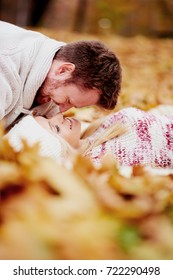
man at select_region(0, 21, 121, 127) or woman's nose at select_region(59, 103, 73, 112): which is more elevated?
man at select_region(0, 21, 121, 127)

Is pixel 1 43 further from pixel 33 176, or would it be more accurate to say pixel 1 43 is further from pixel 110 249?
pixel 110 249

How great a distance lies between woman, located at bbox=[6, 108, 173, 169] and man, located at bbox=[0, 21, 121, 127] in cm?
11

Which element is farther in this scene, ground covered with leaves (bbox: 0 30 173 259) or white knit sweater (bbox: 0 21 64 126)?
white knit sweater (bbox: 0 21 64 126)

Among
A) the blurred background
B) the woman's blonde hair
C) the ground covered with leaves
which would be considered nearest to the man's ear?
the woman's blonde hair

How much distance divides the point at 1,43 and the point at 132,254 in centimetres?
132

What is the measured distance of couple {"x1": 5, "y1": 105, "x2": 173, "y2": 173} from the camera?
1966mm

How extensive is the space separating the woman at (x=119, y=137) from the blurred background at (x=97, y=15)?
309 inches

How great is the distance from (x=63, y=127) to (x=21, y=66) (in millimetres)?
295

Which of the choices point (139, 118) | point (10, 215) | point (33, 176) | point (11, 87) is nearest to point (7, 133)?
point (11, 87)

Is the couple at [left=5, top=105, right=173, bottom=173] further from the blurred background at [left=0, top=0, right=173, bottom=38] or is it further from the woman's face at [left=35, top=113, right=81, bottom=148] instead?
the blurred background at [left=0, top=0, right=173, bottom=38]

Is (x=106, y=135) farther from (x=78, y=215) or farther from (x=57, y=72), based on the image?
(x=78, y=215)

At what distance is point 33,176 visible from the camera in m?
1.19

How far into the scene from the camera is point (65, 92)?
2143mm

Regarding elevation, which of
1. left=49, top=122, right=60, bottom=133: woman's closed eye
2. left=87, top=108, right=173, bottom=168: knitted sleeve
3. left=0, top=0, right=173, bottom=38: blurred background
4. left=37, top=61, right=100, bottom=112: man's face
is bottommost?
left=0, top=0, right=173, bottom=38: blurred background
